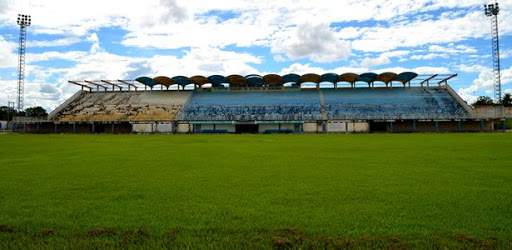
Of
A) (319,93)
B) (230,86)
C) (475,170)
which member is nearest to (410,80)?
(319,93)

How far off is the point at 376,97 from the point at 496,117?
53.7 feet

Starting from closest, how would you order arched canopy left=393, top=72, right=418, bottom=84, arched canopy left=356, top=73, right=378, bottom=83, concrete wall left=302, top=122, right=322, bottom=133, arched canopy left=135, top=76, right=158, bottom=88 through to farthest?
concrete wall left=302, top=122, right=322, bottom=133 < arched canopy left=393, top=72, right=418, bottom=84 < arched canopy left=356, top=73, right=378, bottom=83 < arched canopy left=135, top=76, right=158, bottom=88

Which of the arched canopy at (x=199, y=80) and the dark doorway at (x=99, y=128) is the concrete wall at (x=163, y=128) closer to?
the dark doorway at (x=99, y=128)

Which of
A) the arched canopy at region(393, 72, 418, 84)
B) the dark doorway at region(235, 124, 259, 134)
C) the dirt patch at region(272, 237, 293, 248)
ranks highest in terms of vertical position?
the arched canopy at region(393, 72, 418, 84)

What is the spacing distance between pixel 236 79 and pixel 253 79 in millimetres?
2927

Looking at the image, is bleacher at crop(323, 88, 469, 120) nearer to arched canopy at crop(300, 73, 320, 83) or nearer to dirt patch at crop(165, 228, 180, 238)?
arched canopy at crop(300, 73, 320, 83)

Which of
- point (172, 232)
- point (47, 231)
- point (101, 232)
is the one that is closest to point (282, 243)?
point (172, 232)

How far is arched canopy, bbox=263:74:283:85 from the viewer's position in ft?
204

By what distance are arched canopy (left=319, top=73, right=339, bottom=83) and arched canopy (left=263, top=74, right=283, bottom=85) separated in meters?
6.95

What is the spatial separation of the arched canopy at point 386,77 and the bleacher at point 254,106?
1035 cm

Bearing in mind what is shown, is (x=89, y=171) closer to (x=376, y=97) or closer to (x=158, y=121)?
(x=158, y=121)

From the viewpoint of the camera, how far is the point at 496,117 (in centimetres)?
4828

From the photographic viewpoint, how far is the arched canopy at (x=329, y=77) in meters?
60.7

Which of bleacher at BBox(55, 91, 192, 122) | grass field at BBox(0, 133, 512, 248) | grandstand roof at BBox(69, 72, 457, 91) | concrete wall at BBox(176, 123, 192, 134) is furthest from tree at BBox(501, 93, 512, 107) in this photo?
grass field at BBox(0, 133, 512, 248)
